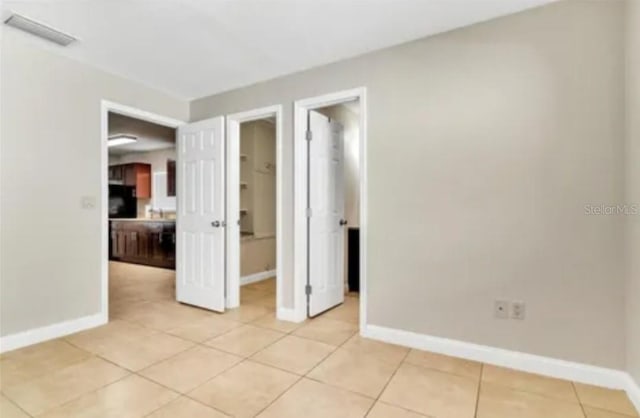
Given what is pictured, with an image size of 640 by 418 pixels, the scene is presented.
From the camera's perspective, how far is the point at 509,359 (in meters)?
2.22

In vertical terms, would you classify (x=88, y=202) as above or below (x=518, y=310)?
above

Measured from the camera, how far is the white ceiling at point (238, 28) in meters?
2.13

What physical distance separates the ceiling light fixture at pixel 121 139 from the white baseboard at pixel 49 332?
3986 millimetres

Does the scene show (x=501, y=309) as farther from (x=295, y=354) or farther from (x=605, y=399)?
(x=295, y=354)

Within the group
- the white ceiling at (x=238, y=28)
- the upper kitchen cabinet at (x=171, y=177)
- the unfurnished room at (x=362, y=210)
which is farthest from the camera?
the upper kitchen cabinet at (x=171, y=177)

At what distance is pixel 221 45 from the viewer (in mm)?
2639

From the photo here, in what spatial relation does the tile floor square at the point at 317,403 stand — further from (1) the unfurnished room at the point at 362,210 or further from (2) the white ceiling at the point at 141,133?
(2) the white ceiling at the point at 141,133

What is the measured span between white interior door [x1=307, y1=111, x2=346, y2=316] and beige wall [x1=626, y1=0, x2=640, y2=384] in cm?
233

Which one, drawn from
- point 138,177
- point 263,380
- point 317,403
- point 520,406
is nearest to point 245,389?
point 263,380

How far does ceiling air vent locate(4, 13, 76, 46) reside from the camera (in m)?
2.28

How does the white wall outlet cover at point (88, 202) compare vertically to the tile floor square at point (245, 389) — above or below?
above

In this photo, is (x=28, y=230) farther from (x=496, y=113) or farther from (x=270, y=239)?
(x=496, y=113)

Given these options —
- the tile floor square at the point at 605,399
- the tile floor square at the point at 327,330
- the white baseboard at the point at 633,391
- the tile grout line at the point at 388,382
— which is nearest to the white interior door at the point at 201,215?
the tile floor square at the point at 327,330

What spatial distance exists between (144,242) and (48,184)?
3830mm
